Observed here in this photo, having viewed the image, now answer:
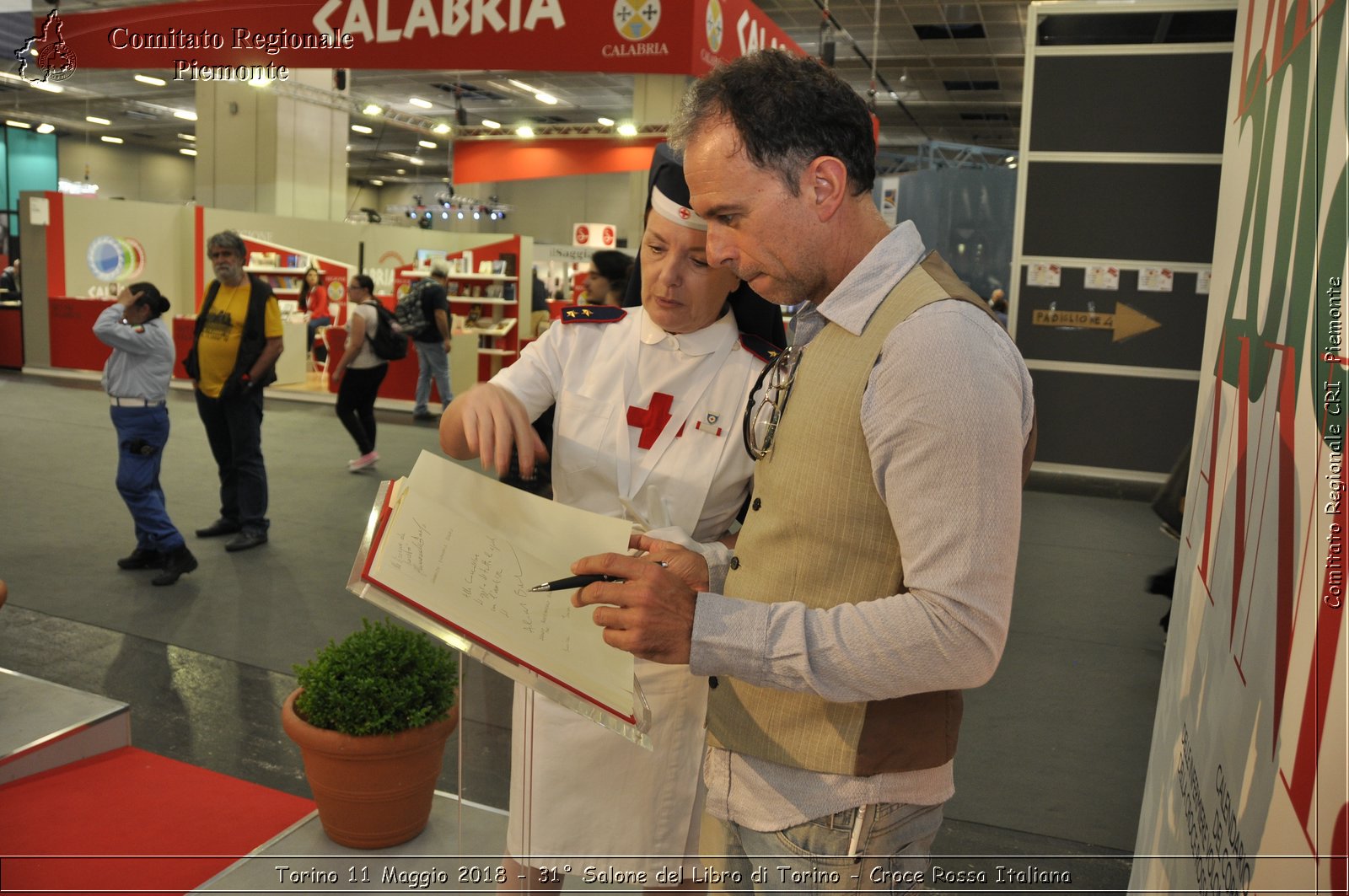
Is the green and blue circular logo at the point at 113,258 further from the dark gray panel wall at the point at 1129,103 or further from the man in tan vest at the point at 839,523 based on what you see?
the man in tan vest at the point at 839,523

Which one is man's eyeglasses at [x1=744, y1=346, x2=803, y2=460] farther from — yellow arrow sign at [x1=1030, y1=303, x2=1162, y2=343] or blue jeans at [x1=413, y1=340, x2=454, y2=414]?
blue jeans at [x1=413, y1=340, x2=454, y2=414]

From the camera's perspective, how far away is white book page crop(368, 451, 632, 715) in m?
1.14

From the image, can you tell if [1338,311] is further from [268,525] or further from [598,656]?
[268,525]

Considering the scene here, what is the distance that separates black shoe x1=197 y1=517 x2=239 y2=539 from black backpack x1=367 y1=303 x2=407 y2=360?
7.20 ft

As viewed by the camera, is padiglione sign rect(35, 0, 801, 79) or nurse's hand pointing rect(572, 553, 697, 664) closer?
nurse's hand pointing rect(572, 553, 697, 664)

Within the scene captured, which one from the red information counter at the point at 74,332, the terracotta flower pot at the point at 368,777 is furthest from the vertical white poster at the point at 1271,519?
the red information counter at the point at 74,332

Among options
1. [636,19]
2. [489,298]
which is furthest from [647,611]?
[489,298]

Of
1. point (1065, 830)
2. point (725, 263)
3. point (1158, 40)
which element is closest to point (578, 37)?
point (1158, 40)

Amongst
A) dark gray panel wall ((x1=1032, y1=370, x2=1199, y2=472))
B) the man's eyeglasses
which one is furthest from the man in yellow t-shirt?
dark gray panel wall ((x1=1032, y1=370, x2=1199, y2=472))

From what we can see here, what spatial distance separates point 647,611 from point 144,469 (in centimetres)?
444

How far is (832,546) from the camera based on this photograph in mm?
1089

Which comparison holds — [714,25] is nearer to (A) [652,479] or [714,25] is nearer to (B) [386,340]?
(B) [386,340]

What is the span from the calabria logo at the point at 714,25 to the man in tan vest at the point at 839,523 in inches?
255

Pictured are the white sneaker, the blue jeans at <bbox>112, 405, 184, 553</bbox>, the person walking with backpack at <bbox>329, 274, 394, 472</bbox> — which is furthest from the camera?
the white sneaker
